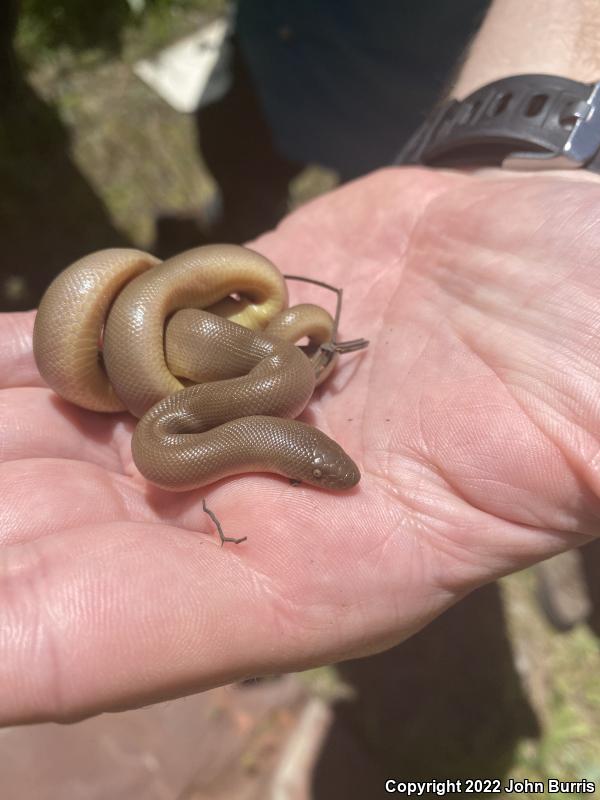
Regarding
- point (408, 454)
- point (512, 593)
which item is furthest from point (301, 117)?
point (512, 593)

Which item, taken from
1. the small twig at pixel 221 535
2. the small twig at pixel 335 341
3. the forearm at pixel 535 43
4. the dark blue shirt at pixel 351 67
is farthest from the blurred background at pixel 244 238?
the small twig at pixel 221 535

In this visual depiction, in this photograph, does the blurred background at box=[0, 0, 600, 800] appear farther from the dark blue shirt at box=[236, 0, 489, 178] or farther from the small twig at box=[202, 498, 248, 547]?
the small twig at box=[202, 498, 248, 547]

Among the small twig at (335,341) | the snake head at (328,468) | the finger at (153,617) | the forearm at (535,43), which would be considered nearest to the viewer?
the finger at (153,617)

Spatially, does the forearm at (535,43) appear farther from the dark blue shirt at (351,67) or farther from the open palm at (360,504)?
the open palm at (360,504)

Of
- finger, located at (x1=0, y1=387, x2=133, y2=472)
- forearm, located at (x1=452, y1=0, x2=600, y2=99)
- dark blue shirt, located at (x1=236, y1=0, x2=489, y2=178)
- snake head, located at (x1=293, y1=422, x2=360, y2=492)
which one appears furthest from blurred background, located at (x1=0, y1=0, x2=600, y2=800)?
snake head, located at (x1=293, y1=422, x2=360, y2=492)

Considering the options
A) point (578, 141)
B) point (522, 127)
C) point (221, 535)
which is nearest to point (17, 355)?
point (221, 535)

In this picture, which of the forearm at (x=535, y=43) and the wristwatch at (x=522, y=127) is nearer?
the wristwatch at (x=522, y=127)
